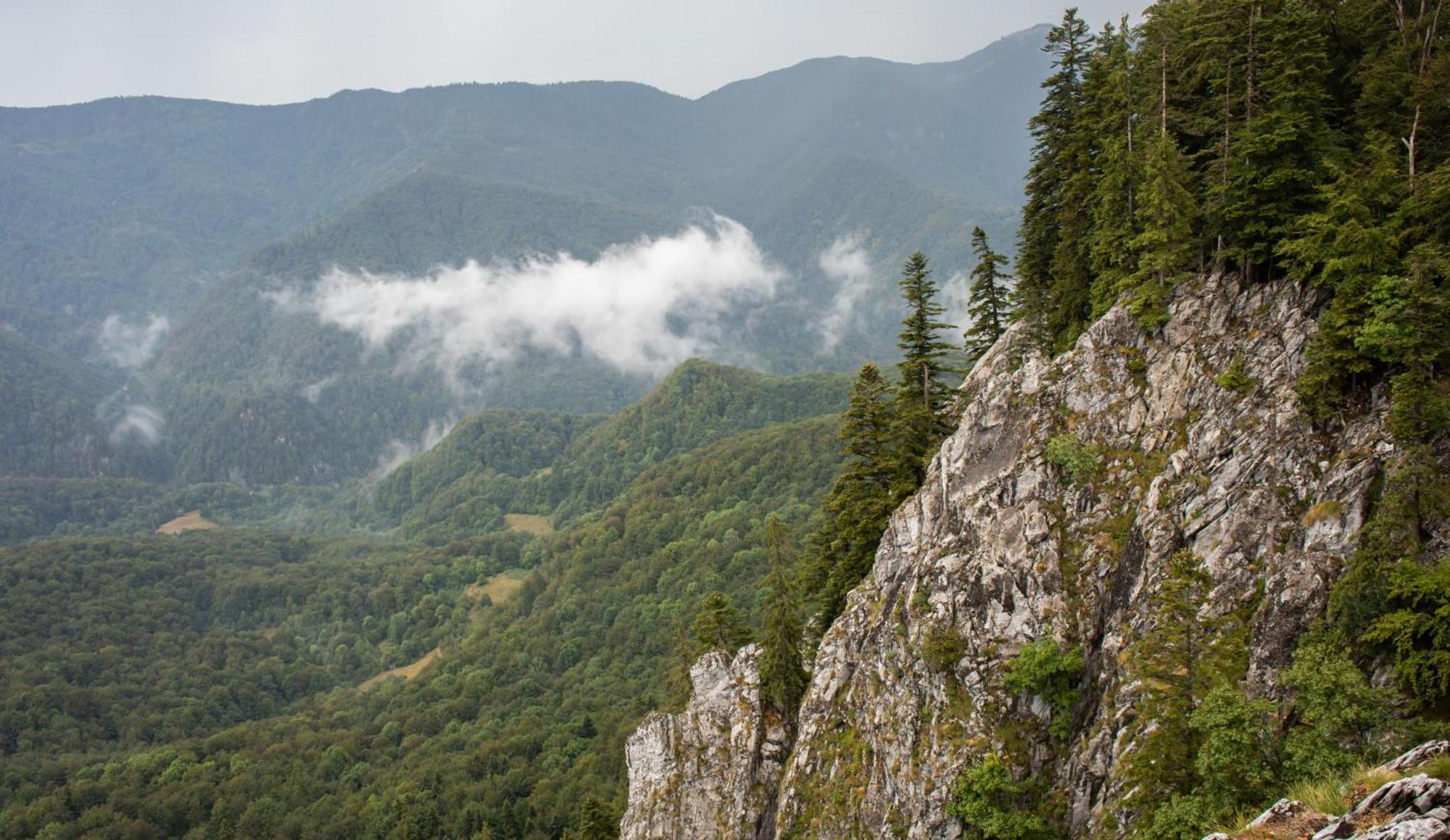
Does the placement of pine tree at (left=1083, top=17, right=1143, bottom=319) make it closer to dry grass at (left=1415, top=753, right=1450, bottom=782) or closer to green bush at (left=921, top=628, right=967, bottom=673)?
green bush at (left=921, top=628, right=967, bottom=673)

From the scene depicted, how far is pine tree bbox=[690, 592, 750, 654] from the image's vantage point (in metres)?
51.3

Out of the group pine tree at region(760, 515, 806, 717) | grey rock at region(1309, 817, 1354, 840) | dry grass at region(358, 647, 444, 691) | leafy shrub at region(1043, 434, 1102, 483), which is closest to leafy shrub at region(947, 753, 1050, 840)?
leafy shrub at region(1043, 434, 1102, 483)

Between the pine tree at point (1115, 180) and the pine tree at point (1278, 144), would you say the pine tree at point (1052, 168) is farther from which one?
the pine tree at point (1278, 144)

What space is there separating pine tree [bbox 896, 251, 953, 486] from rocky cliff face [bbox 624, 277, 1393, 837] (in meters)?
3.47

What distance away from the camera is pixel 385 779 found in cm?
11525

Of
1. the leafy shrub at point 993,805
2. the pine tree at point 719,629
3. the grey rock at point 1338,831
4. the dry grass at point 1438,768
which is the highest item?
the dry grass at point 1438,768

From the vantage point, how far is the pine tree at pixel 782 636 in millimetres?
43438

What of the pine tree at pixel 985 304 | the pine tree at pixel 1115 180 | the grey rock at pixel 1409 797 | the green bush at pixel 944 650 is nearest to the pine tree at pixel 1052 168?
the pine tree at pixel 985 304

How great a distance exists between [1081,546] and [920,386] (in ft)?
47.0

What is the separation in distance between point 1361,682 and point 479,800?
10084cm

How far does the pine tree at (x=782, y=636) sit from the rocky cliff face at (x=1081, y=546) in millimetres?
3531

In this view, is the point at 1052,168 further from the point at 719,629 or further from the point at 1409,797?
the point at 1409,797

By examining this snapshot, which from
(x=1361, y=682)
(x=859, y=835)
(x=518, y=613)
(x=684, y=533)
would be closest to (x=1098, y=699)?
(x=1361, y=682)

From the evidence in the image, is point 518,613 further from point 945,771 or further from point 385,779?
point 945,771
